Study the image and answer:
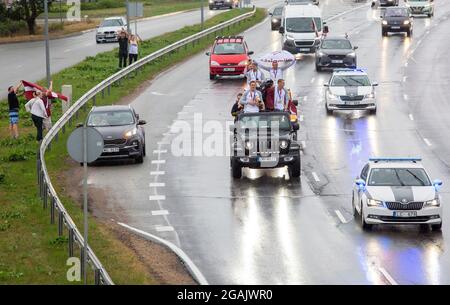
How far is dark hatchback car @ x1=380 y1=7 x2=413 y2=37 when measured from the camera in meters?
71.6

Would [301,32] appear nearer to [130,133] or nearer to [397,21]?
[397,21]

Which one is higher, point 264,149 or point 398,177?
point 398,177

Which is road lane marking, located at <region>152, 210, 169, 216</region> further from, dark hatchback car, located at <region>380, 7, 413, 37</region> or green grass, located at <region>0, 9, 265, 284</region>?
dark hatchback car, located at <region>380, 7, 413, 37</region>

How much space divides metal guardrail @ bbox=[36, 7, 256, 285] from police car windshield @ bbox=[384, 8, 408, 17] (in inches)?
405

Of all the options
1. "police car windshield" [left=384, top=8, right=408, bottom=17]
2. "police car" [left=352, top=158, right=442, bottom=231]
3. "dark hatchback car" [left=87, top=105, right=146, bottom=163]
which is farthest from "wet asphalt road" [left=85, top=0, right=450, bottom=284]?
"police car windshield" [left=384, top=8, right=408, bottom=17]

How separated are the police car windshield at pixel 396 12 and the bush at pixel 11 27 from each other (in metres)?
26.6

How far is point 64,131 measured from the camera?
3947 cm

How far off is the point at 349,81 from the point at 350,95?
4.16 feet

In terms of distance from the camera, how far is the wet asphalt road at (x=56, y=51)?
56.5m

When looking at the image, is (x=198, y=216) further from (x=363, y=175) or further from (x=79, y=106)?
(x=79, y=106)

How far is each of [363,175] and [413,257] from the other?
413 cm

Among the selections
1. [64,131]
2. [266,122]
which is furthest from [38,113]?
[266,122]

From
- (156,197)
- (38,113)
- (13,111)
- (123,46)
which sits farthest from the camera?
(123,46)
